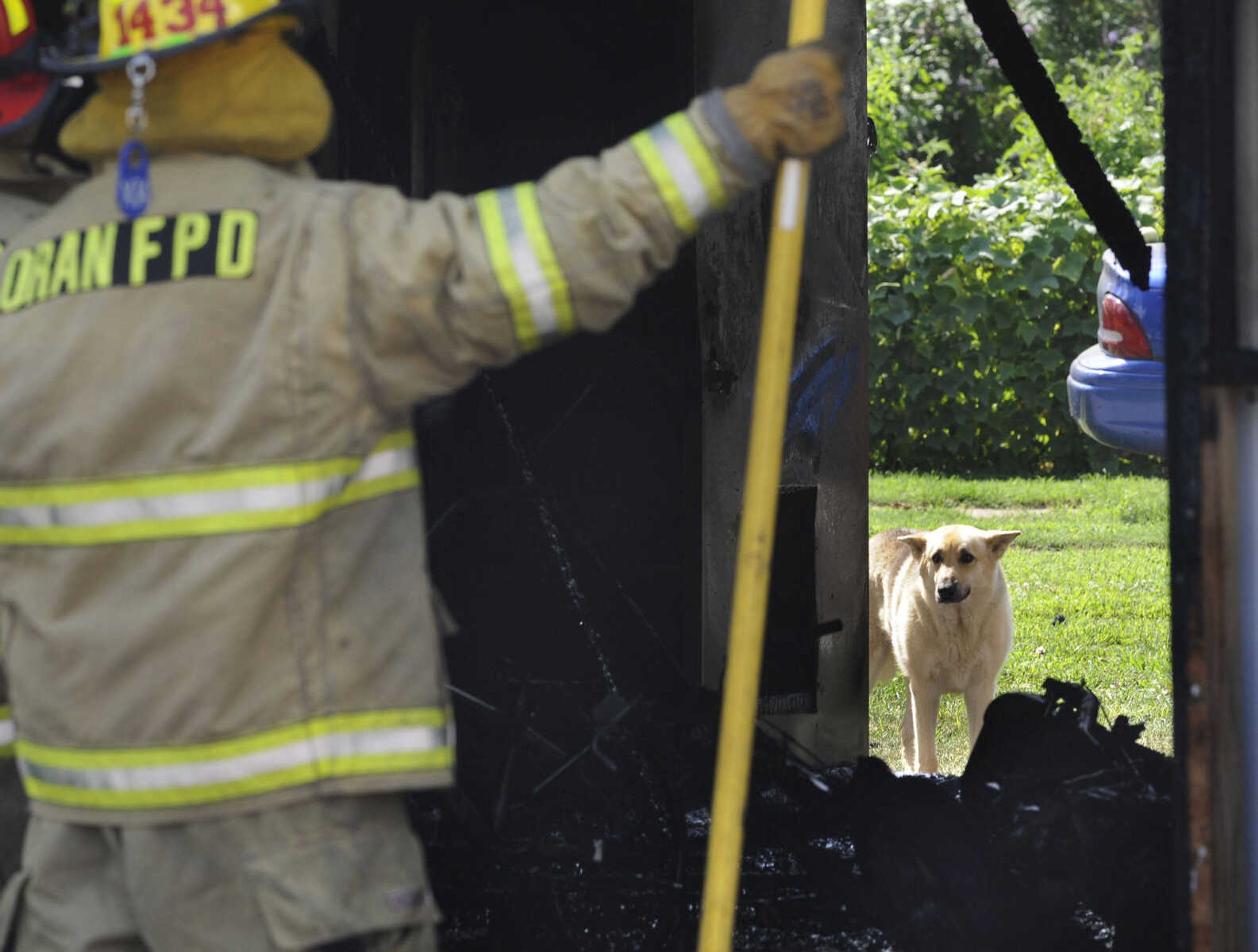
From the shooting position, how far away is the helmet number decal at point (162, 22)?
2215 mm

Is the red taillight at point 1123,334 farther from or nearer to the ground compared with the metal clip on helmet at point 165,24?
nearer to the ground

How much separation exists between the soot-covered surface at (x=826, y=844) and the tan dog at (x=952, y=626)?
1.76 metres

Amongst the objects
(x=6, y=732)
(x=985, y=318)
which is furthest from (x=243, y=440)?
(x=985, y=318)

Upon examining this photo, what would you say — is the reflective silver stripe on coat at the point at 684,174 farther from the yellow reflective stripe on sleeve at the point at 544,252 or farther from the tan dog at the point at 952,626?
the tan dog at the point at 952,626

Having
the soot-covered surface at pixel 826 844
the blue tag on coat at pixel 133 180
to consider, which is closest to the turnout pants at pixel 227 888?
the blue tag on coat at pixel 133 180

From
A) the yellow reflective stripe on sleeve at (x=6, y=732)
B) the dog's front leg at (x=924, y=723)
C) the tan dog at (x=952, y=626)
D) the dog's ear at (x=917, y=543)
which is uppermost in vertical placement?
the yellow reflective stripe on sleeve at (x=6, y=732)

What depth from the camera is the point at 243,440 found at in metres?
2.18

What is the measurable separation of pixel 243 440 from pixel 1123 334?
522 centimetres

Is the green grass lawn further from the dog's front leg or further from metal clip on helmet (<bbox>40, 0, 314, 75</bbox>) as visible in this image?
metal clip on helmet (<bbox>40, 0, 314, 75</bbox>)

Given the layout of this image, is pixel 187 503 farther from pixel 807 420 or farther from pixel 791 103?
pixel 807 420

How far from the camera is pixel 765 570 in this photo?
2303mm

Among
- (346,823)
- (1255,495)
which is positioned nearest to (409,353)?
(346,823)

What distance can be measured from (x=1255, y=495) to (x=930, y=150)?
12588 millimetres

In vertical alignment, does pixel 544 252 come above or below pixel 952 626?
above
